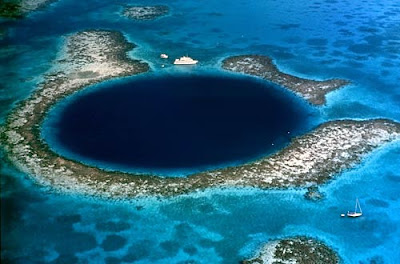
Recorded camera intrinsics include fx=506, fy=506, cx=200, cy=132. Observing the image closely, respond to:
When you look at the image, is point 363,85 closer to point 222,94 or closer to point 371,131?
point 371,131

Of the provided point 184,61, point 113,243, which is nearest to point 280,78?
point 184,61

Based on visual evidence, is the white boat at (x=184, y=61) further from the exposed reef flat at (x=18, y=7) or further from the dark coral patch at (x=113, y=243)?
the dark coral patch at (x=113, y=243)

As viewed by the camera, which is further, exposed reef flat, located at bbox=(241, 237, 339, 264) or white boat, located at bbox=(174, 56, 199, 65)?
white boat, located at bbox=(174, 56, 199, 65)

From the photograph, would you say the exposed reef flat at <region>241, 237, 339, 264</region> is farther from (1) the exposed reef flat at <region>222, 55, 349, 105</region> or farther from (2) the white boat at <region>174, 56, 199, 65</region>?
(2) the white boat at <region>174, 56, 199, 65</region>

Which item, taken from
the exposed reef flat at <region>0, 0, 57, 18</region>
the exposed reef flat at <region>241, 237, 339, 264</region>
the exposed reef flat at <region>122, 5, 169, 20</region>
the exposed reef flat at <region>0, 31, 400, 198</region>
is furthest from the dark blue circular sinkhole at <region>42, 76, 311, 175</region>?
the exposed reef flat at <region>0, 0, 57, 18</region>

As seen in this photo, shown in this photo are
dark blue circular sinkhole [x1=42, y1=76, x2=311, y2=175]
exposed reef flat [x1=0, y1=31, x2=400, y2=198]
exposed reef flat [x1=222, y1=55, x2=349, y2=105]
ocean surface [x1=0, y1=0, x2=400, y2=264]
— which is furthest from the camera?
exposed reef flat [x1=222, y1=55, x2=349, y2=105]

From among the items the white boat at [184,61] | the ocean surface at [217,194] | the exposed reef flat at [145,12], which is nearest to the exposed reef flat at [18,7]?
the ocean surface at [217,194]
